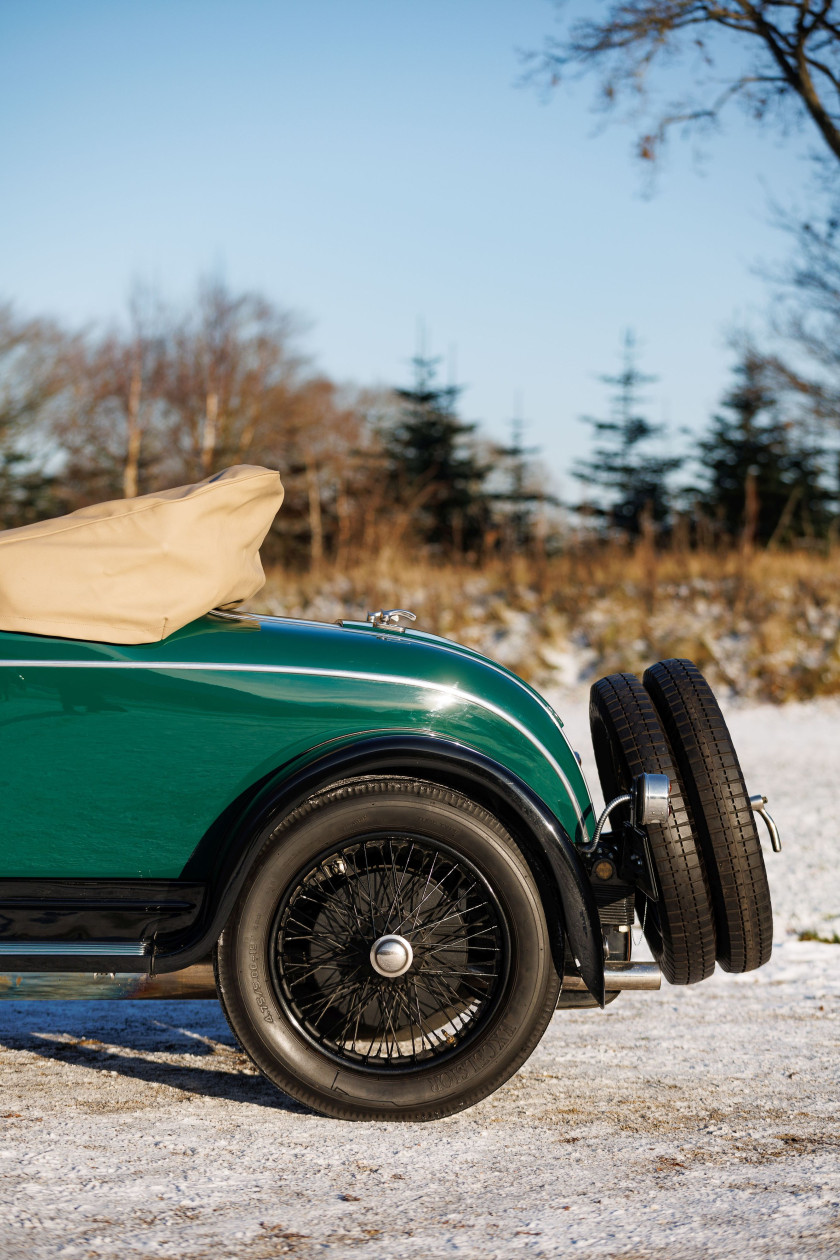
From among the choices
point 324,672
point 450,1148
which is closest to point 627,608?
point 324,672

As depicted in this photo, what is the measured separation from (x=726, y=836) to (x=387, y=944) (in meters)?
0.98

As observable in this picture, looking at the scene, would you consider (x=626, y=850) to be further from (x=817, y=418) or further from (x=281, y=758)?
(x=817, y=418)

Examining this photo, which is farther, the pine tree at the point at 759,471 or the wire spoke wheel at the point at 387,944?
the pine tree at the point at 759,471

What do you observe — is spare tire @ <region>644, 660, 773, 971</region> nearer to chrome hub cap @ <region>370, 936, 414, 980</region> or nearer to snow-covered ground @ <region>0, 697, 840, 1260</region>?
snow-covered ground @ <region>0, 697, 840, 1260</region>

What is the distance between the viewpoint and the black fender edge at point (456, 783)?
285 centimetres

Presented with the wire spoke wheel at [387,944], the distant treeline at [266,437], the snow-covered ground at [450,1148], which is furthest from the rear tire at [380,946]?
the distant treeline at [266,437]

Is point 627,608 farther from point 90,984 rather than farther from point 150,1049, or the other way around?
point 90,984

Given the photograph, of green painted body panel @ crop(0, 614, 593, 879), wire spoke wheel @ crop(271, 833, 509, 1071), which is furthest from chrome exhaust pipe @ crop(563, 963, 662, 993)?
green painted body panel @ crop(0, 614, 593, 879)

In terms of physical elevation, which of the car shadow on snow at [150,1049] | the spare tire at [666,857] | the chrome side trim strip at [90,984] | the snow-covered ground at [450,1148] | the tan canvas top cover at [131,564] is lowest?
the car shadow on snow at [150,1049]

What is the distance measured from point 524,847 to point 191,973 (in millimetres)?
982

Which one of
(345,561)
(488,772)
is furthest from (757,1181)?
(345,561)

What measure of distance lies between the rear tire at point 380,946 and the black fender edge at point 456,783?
49mm

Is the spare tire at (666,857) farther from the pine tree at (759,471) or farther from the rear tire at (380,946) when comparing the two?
the pine tree at (759,471)

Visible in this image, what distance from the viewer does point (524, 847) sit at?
118 inches
